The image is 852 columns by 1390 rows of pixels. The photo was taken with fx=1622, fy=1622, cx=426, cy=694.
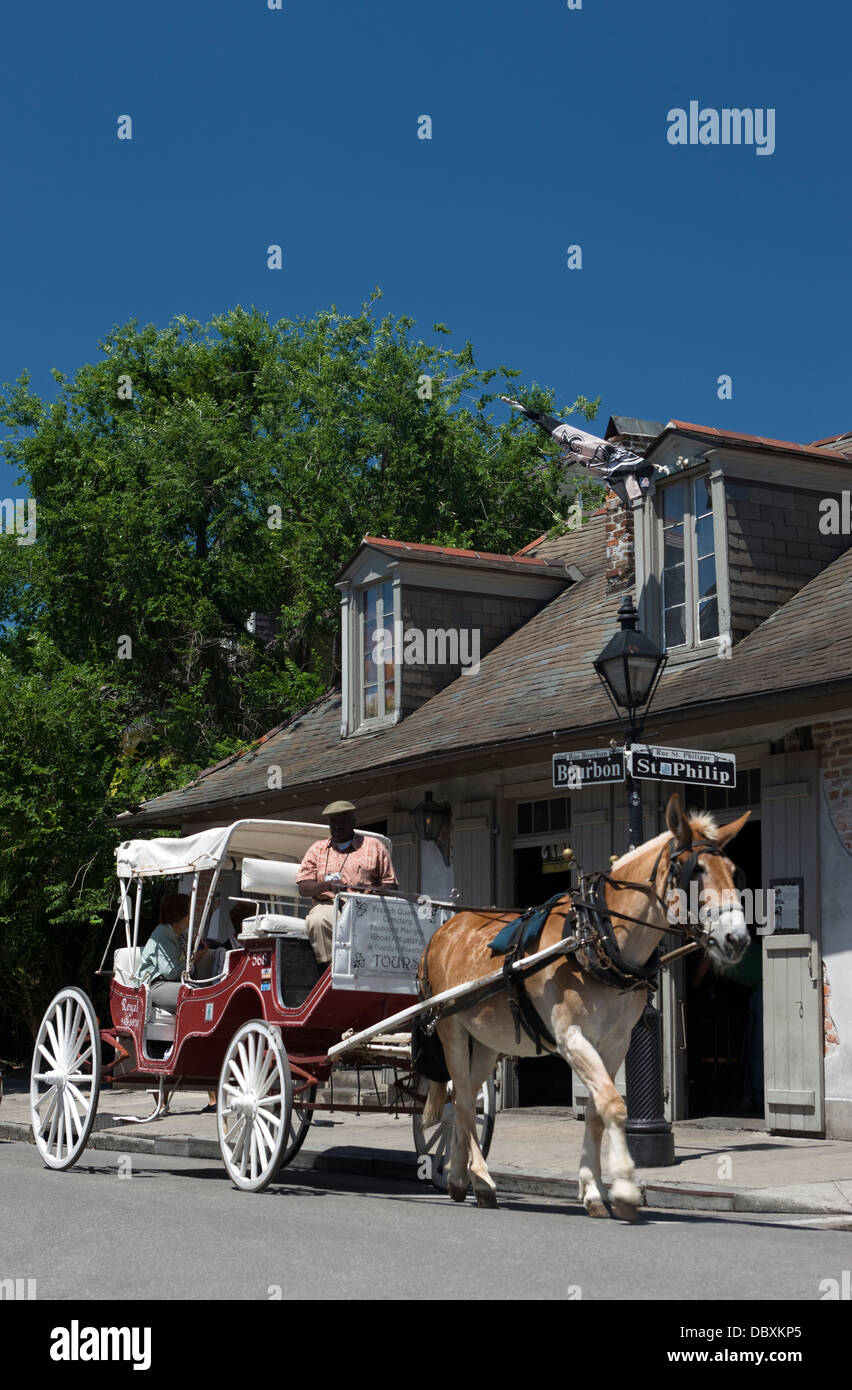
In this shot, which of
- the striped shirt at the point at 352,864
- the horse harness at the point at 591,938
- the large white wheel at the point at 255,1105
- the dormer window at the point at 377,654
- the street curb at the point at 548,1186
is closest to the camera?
the horse harness at the point at 591,938

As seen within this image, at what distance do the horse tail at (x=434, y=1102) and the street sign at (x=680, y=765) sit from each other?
2.35 m

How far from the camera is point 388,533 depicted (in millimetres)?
26062

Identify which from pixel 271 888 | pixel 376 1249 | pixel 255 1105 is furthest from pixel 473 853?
pixel 376 1249

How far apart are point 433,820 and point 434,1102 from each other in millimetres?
6987

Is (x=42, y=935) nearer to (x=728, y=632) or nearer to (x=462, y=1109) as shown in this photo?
(x=728, y=632)

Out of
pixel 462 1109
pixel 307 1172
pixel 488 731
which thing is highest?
pixel 488 731

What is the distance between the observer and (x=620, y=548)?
1816 cm

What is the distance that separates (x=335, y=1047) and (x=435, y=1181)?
1.43m

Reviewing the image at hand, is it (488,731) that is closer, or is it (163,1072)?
(163,1072)

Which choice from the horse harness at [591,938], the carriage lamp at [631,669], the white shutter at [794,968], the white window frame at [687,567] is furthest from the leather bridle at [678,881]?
the white window frame at [687,567]

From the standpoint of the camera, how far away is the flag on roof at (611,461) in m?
16.2

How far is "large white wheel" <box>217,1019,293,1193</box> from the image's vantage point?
9555 millimetres

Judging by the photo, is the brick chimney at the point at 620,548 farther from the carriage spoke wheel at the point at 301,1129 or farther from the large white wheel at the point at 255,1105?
the large white wheel at the point at 255,1105
